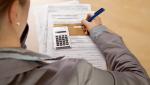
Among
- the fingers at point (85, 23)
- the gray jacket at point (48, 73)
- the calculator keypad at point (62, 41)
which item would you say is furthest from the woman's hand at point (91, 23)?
the gray jacket at point (48, 73)

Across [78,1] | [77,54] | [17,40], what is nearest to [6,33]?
[17,40]

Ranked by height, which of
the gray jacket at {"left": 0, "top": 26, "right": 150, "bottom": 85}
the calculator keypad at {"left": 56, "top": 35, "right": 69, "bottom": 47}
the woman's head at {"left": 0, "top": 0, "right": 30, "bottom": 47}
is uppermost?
the woman's head at {"left": 0, "top": 0, "right": 30, "bottom": 47}

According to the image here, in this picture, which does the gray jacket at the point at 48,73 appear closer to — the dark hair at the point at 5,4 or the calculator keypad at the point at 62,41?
the dark hair at the point at 5,4

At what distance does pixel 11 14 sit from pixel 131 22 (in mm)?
681

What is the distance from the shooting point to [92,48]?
117cm

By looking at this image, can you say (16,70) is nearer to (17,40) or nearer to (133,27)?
(17,40)

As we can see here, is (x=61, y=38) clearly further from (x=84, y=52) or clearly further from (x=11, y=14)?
(x=11, y=14)

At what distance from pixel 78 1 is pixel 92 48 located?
0.28 metres

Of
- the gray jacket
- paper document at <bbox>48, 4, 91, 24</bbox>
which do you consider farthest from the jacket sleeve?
paper document at <bbox>48, 4, 91, 24</bbox>

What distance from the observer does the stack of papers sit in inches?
44.7

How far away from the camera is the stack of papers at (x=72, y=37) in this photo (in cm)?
113

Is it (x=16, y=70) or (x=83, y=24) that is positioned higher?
(x=83, y=24)

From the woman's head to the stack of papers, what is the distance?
0.35m

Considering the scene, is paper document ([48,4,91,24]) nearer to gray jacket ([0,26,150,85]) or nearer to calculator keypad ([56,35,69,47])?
calculator keypad ([56,35,69,47])
